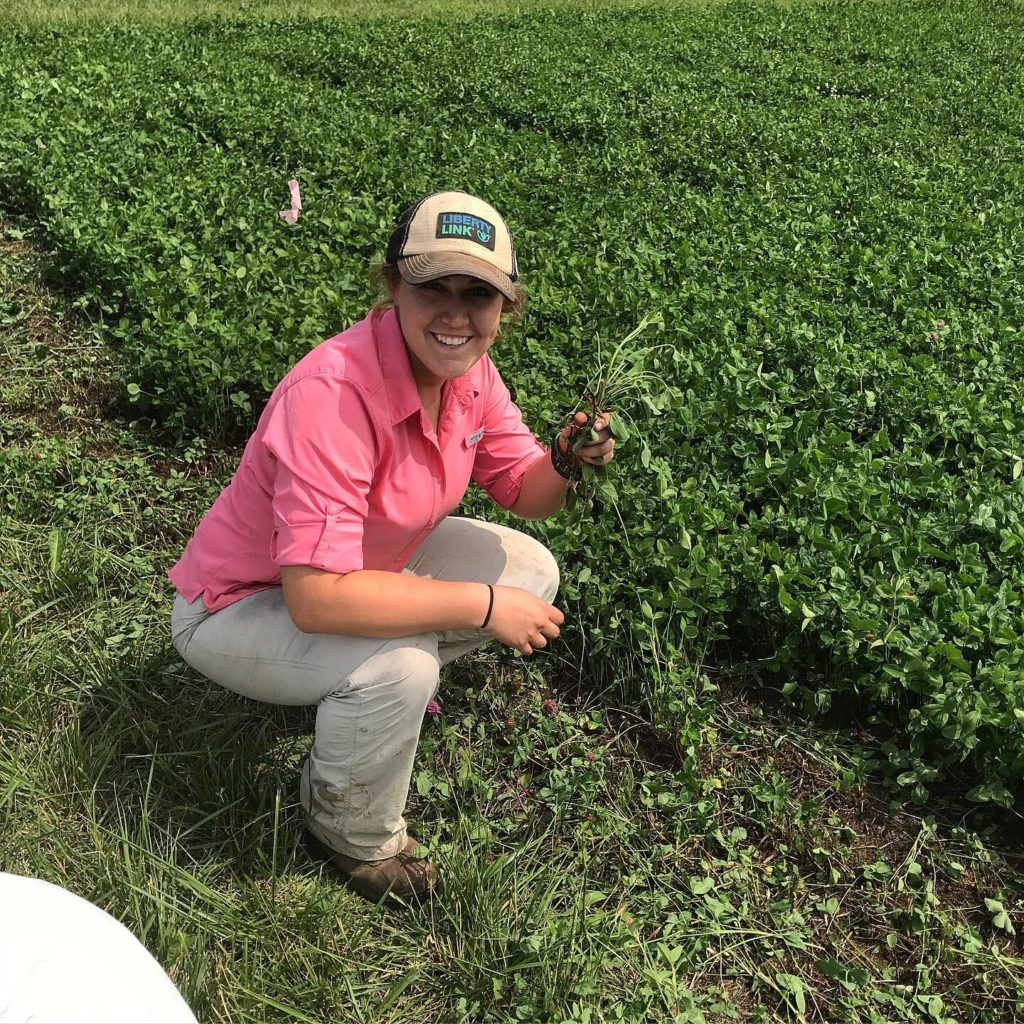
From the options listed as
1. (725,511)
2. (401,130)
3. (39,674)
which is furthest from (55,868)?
(401,130)

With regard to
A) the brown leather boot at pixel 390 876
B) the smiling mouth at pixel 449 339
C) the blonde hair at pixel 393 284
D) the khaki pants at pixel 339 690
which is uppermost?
the blonde hair at pixel 393 284

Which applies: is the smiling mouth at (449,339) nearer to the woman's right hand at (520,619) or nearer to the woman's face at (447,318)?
the woman's face at (447,318)

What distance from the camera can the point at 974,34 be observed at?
11.8 meters

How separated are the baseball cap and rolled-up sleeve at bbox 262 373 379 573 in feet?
0.98

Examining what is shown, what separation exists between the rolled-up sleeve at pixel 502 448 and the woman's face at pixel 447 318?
1.26ft

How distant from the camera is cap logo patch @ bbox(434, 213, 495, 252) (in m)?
1.99

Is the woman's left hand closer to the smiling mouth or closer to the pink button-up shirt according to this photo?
the pink button-up shirt

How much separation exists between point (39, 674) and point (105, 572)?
1.61ft

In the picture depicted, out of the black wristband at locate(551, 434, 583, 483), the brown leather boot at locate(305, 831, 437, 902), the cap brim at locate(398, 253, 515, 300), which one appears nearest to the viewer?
the cap brim at locate(398, 253, 515, 300)

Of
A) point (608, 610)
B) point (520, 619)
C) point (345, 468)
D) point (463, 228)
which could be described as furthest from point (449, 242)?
point (608, 610)

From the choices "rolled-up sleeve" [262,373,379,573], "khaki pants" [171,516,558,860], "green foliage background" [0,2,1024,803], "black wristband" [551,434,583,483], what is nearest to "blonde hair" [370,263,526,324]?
"rolled-up sleeve" [262,373,379,573]

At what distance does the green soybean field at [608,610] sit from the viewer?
2.27 meters

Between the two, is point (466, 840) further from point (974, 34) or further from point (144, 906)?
point (974, 34)

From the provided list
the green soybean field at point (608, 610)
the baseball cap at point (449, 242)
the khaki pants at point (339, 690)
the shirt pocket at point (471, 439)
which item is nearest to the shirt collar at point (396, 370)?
the baseball cap at point (449, 242)
